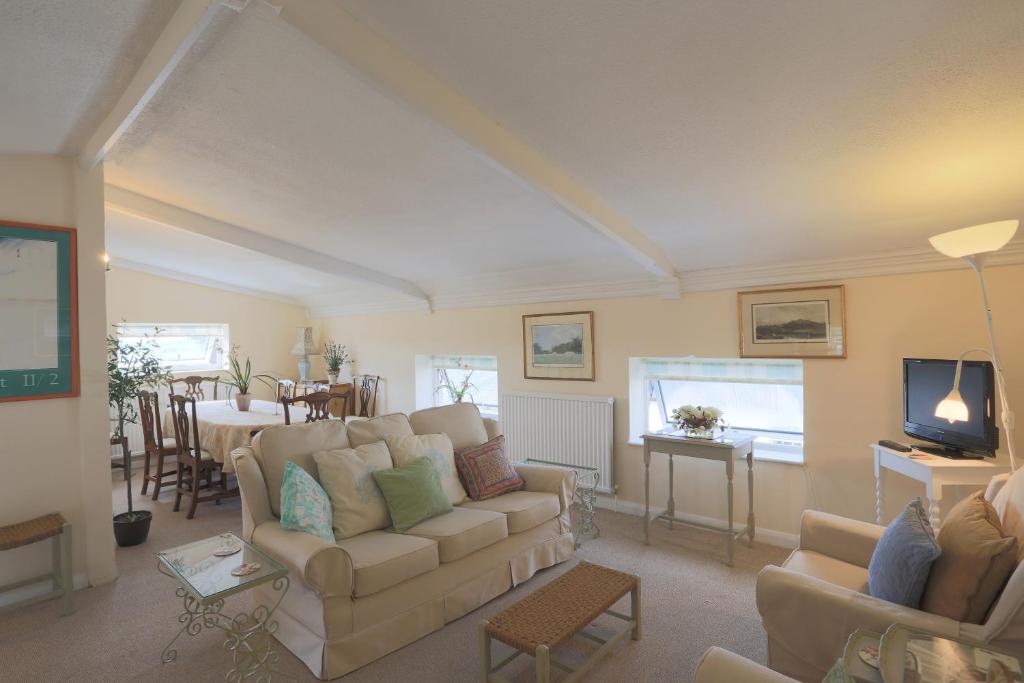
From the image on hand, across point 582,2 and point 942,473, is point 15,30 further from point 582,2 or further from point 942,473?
point 942,473

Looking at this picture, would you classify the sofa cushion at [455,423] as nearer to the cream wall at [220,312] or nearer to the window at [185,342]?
the window at [185,342]

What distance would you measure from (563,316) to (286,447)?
2649mm

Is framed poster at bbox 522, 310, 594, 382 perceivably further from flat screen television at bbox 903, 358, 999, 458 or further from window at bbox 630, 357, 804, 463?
flat screen television at bbox 903, 358, 999, 458

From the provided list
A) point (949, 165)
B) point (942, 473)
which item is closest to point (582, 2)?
point (949, 165)

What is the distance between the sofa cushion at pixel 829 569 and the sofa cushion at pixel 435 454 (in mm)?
1820

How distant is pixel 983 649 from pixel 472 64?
2.43 metres

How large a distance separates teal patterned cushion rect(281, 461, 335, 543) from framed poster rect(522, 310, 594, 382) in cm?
256

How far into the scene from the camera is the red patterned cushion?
3.37 metres

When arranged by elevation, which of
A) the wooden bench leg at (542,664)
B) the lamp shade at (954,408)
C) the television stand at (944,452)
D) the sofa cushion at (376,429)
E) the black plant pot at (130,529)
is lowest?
the black plant pot at (130,529)

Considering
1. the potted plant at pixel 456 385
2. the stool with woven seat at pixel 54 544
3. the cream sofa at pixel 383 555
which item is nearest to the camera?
the cream sofa at pixel 383 555

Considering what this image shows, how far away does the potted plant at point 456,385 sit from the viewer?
590 cm

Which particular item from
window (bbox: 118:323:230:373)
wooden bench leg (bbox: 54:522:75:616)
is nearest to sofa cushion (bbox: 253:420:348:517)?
wooden bench leg (bbox: 54:522:75:616)

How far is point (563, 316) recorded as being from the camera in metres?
4.73

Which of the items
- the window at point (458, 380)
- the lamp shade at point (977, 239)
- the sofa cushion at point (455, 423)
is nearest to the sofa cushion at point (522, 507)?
the sofa cushion at point (455, 423)
